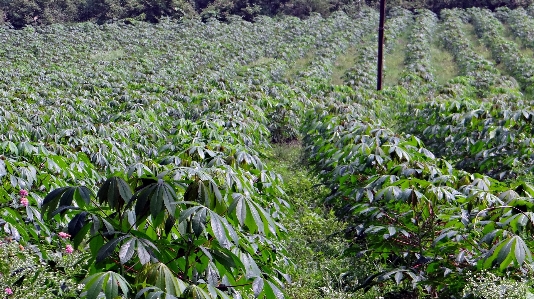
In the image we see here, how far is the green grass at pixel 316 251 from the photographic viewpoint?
3.90 meters

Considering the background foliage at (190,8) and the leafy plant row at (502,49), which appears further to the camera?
the background foliage at (190,8)

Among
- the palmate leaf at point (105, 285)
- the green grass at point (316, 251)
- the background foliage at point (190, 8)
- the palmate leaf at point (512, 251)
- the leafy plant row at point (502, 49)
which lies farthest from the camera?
the background foliage at point (190, 8)

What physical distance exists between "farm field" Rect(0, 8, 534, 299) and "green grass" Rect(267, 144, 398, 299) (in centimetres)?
2

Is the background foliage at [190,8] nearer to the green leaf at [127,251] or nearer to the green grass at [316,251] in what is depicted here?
the green grass at [316,251]

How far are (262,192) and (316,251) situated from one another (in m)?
1.44

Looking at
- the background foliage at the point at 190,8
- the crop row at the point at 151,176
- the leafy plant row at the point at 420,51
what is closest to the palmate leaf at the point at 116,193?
the crop row at the point at 151,176

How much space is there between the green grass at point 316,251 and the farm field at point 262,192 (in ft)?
0.08

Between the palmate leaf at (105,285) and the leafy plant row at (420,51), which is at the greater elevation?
the palmate leaf at (105,285)

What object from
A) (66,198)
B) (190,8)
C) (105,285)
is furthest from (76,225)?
(190,8)

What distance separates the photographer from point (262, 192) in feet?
13.5

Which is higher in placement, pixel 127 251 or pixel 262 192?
pixel 127 251

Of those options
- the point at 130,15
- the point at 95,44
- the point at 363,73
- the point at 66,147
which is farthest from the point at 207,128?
the point at 130,15

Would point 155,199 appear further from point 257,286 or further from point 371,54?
point 371,54

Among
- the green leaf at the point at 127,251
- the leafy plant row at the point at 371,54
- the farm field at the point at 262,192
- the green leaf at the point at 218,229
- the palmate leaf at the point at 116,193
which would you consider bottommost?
the leafy plant row at the point at 371,54
